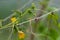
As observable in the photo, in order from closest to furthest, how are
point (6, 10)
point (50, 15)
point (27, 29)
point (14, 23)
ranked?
point (14, 23) < point (50, 15) < point (27, 29) < point (6, 10)

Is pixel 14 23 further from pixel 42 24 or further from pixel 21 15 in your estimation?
pixel 42 24

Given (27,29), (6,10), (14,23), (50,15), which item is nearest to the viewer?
(14,23)

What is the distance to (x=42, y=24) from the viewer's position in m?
1.10

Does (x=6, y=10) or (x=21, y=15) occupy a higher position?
(x=6, y=10)

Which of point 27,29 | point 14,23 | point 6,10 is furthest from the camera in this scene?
point 6,10

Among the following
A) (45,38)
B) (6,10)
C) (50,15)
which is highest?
(6,10)

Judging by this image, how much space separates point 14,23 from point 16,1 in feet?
1.91

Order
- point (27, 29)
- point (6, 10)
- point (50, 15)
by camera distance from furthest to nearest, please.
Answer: point (6, 10)
point (27, 29)
point (50, 15)

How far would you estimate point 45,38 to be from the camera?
1115mm

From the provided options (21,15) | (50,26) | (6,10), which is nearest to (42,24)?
(50,26)

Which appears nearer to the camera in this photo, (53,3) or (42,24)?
(42,24)

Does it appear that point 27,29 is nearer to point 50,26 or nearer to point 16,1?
point 50,26

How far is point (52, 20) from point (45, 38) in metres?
0.12

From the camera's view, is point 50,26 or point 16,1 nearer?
point 50,26
